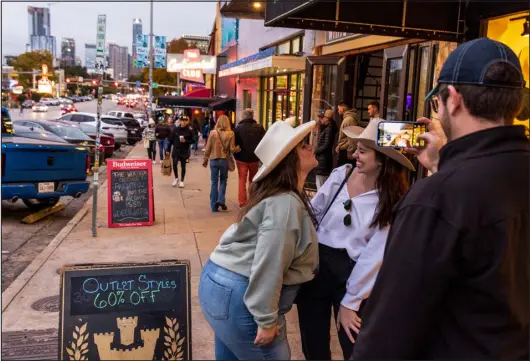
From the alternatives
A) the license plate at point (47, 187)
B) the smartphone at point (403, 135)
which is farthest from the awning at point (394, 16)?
the license plate at point (47, 187)

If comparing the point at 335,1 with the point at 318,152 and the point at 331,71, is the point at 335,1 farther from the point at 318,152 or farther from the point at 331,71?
the point at 331,71

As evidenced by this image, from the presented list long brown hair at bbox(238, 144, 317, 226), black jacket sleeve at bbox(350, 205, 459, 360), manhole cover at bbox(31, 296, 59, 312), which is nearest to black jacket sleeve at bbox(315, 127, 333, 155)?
manhole cover at bbox(31, 296, 59, 312)

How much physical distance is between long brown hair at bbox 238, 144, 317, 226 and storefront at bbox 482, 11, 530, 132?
4148mm

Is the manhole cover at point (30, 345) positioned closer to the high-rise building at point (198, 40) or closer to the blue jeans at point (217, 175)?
the blue jeans at point (217, 175)

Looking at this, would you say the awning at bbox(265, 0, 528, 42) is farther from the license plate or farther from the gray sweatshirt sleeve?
the license plate

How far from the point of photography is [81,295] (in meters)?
3.15

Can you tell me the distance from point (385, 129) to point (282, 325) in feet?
3.68

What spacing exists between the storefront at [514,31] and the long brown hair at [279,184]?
415cm

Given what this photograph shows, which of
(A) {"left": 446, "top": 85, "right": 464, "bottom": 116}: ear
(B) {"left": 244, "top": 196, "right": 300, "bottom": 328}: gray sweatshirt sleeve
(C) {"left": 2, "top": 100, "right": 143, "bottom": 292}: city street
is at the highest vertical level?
(A) {"left": 446, "top": 85, "right": 464, "bottom": 116}: ear

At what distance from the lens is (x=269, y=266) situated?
241 centimetres

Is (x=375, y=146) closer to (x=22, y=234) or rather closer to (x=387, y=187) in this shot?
(x=387, y=187)

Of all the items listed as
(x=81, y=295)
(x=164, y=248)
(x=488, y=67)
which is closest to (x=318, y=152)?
(x=164, y=248)

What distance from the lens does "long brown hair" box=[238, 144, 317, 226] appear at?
8.52 ft

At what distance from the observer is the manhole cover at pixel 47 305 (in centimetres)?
517
